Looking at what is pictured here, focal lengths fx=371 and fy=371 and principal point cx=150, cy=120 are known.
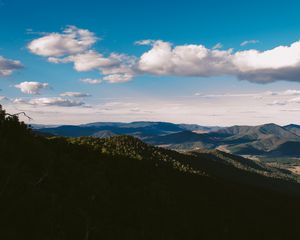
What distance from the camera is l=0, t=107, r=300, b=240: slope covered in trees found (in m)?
55.1

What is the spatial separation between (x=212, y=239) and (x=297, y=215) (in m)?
68.0

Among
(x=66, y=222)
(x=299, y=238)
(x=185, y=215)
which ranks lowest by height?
(x=299, y=238)

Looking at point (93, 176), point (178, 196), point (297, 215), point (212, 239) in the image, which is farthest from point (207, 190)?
point (93, 176)

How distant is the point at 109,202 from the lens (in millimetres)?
91938

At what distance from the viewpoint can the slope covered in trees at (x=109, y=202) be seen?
55.1m

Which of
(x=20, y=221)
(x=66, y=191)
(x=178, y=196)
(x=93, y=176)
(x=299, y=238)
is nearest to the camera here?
(x=20, y=221)

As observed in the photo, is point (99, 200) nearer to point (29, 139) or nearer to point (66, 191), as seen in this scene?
point (66, 191)

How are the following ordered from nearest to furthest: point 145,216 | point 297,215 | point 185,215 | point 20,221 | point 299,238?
1. point 20,221
2. point 145,216
3. point 185,215
4. point 299,238
5. point 297,215

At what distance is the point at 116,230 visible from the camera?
8269 centimetres

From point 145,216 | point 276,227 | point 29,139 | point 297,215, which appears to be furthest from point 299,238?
point 29,139

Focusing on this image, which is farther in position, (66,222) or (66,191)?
(66,191)

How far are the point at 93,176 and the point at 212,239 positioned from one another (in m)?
40.0

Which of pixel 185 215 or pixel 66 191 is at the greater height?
pixel 66 191

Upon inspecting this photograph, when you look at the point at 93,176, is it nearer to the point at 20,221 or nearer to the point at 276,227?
the point at 20,221
